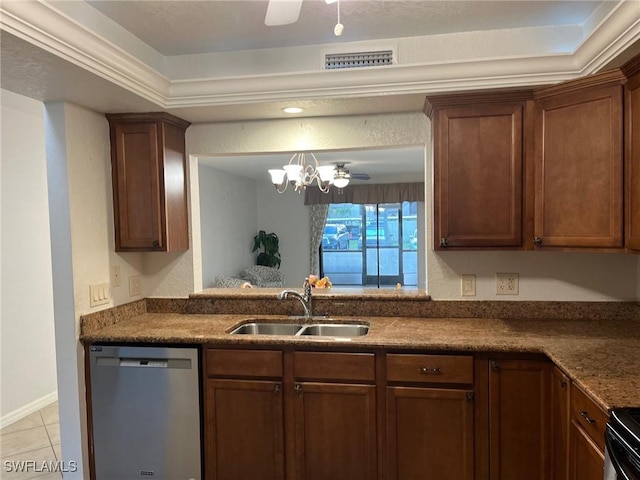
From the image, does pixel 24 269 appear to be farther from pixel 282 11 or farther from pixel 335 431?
pixel 282 11

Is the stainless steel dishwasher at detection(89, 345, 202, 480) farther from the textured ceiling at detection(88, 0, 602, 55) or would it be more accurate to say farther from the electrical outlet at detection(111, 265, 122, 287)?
the textured ceiling at detection(88, 0, 602, 55)

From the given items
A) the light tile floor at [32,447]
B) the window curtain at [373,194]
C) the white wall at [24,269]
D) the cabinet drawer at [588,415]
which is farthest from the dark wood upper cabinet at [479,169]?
the window curtain at [373,194]

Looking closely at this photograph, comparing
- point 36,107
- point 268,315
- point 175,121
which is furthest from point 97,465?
point 36,107

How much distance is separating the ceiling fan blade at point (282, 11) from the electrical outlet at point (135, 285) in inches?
76.0

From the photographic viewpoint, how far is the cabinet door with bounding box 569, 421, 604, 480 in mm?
1475

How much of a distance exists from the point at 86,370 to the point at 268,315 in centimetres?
106

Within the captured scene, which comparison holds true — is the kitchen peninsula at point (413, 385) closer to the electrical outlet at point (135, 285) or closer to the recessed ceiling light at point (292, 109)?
the electrical outlet at point (135, 285)

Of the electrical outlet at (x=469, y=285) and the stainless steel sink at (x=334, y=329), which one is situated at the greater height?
the electrical outlet at (x=469, y=285)

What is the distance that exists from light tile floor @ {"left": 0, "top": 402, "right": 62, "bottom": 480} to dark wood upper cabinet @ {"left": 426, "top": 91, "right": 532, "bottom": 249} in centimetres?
283

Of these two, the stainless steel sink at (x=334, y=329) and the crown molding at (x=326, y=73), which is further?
the stainless steel sink at (x=334, y=329)

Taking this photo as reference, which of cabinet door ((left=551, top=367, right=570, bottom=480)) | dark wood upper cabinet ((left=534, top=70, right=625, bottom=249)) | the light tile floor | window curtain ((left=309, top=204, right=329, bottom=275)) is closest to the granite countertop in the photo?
cabinet door ((left=551, top=367, right=570, bottom=480))

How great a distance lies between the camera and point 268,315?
2.75 m

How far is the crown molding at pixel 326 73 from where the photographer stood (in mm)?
1671

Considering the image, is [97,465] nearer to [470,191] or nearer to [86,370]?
[86,370]
